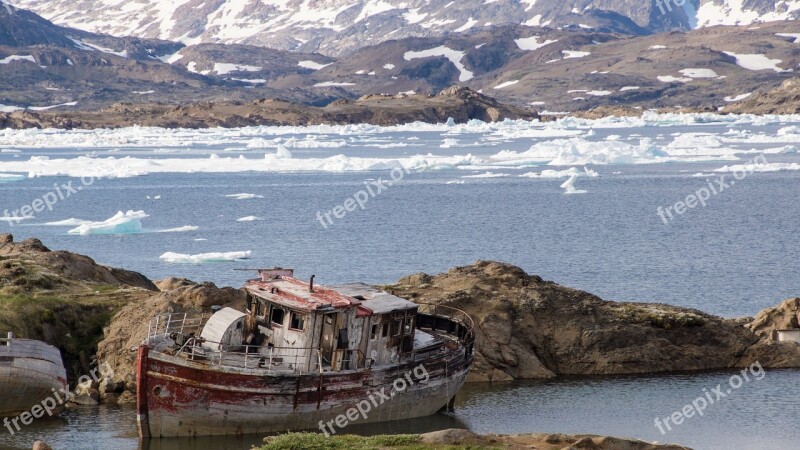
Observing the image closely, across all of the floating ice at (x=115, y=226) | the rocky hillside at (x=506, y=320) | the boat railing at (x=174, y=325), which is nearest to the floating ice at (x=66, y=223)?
the floating ice at (x=115, y=226)

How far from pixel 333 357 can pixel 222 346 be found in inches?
108

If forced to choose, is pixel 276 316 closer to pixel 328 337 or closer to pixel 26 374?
pixel 328 337

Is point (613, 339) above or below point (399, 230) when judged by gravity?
above

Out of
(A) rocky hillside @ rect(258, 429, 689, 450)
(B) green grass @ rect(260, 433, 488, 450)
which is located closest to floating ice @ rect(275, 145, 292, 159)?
(A) rocky hillside @ rect(258, 429, 689, 450)

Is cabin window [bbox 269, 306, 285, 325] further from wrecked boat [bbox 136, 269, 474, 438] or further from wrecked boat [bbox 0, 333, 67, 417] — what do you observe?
wrecked boat [bbox 0, 333, 67, 417]

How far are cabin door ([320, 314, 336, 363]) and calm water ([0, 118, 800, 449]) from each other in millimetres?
2140

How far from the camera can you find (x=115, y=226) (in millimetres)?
69000

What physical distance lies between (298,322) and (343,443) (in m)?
7.09

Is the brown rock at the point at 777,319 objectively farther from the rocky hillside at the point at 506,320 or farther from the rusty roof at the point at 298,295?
the rusty roof at the point at 298,295

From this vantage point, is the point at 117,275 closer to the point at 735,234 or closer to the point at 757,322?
the point at 757,322

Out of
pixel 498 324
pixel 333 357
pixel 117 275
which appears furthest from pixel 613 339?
pixel 117 275

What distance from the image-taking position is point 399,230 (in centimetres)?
7281

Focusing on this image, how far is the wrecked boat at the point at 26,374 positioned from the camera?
1158 inches

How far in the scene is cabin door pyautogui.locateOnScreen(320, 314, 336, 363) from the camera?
28891mm
